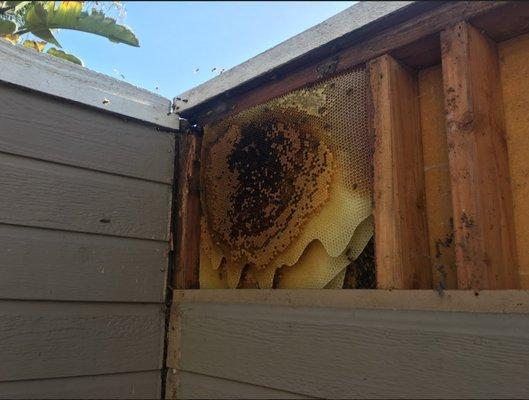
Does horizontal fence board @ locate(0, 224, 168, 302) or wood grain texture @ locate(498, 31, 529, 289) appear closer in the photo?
wood grain texture @ locate(498, 31, 529, 289)

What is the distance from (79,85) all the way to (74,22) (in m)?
1.49

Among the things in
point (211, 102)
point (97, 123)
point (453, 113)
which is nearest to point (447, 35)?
point (453, 113)

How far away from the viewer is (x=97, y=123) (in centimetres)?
183

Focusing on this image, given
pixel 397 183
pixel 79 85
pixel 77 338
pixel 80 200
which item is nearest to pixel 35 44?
pixel 79 85

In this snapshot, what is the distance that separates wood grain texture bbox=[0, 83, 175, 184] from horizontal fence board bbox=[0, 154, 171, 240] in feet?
0.12

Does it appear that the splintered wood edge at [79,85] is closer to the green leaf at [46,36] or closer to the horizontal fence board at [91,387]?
the horizontal fence board at [91,387]

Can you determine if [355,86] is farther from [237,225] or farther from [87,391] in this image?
[87,391]

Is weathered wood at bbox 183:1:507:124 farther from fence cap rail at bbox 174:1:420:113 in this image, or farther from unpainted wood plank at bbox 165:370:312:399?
unpainted wood plank at bbox 165:370:312:399

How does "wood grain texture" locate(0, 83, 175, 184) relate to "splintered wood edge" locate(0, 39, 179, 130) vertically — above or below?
below

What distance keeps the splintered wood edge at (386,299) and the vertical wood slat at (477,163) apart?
0.04 m

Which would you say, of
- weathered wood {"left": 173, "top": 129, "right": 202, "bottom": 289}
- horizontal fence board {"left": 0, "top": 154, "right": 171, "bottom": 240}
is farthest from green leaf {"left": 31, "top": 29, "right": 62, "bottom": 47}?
horizontal fence board {"left": 0, "top": 154, "right": 171, "bottom": 240}

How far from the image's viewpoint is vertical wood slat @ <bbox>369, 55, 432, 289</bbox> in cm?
129

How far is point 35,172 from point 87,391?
2.66 ft

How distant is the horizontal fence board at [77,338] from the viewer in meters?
1.54
